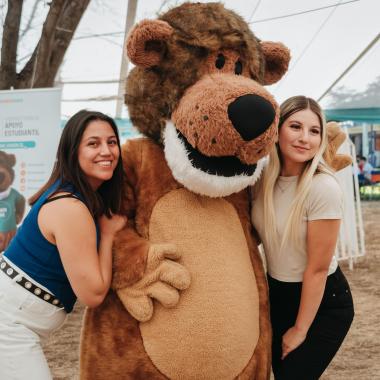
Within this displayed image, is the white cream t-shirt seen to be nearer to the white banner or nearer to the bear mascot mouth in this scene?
the bear mascot mouth

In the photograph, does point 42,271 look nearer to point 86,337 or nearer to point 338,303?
point 86,337

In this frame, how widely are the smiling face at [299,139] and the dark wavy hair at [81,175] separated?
587 millimetres

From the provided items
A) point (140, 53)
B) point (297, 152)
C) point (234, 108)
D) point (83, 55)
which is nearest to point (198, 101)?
point (234, 108)

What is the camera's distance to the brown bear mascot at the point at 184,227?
1.45m

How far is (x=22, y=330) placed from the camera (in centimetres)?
143

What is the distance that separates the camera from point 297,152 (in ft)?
5.36

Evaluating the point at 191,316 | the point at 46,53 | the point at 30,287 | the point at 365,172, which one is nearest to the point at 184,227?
the point at 191,316

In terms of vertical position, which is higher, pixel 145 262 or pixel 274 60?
pixel 274 60

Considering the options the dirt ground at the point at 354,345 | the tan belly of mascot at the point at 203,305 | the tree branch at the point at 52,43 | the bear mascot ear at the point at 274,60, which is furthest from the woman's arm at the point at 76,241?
the tree branch at the point at 52,43

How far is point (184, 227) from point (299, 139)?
0.50 metres

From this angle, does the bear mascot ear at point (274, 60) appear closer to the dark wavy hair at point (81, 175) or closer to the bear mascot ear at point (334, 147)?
the bear mascot ear at point (334, 147)

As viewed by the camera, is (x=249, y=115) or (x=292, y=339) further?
(x=292, y=339)

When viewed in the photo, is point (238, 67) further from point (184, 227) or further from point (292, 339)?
point (292, 339)

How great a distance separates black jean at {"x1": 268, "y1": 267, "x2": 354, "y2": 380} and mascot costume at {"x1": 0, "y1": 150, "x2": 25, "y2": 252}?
2.31 metres
